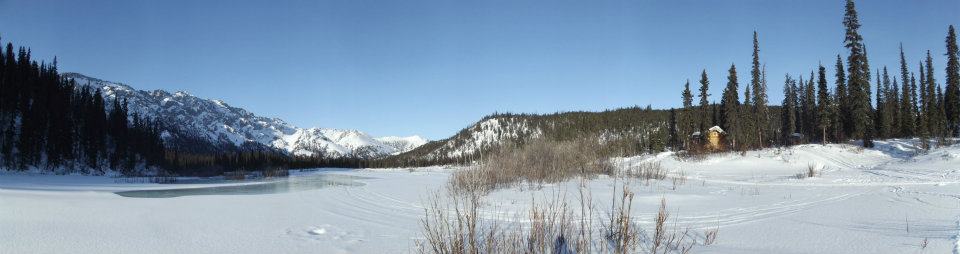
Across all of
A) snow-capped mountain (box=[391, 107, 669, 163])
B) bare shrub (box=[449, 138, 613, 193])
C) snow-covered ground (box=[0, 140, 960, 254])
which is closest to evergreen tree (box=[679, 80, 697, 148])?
snow-capped mountain (box=[391, 107, 669, 163])

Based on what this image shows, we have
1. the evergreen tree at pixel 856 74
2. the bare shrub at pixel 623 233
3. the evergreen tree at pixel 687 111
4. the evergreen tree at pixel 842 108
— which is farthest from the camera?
the evergreen tree at pixel 687 111

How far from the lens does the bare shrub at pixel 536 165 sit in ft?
51.1

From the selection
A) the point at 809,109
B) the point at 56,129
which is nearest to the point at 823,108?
the point at 809,109

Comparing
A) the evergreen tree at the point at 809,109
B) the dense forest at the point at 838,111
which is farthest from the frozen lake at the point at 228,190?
the evergreen tree at the point at 809,109

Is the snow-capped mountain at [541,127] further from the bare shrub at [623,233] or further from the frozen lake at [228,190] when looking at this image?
the bare shrub at [623,233]

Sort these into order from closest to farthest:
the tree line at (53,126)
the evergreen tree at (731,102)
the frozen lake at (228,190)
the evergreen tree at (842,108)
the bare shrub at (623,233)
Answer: the bare shrub at (623,233) → the frozen lake at (228,190) → the evergreen tree at (842,108) → the tree line at (53,126) → the evergreen tree at (731,102)

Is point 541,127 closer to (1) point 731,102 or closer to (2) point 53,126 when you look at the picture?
(1) point 731,102

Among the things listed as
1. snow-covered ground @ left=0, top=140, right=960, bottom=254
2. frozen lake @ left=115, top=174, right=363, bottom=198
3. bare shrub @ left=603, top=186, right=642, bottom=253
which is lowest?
frozen lake @ left=115, top=174, right=363, bottom=198

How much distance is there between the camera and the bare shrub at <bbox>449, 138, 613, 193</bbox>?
51.1 ft

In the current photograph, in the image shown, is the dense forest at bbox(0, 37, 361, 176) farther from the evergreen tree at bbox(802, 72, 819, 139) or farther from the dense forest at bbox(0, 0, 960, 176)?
the evergreen tree at bbox(802, 72, 819, 139)

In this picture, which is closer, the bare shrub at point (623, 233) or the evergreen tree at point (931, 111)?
the bare shrub at point (623, 233)

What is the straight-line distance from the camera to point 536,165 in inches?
690

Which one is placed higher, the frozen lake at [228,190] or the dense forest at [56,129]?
the dense forest at [56,129]

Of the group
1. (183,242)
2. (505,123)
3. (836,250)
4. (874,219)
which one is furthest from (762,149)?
(505,123)
